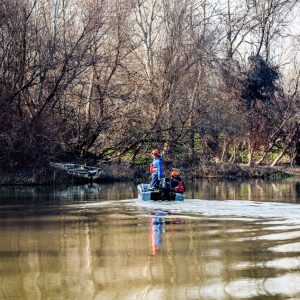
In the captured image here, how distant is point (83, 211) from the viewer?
23922 mm

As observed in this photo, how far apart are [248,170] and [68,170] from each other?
495 inches

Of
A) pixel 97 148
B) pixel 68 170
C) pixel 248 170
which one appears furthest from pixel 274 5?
pixel 68 170

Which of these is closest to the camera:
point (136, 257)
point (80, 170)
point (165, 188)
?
point (136, 257)

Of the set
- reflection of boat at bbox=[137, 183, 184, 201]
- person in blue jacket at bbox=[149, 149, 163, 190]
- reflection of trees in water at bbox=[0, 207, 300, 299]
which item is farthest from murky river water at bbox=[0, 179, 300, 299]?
person in blue jacket at bbox=[149, 149, 163, 190]

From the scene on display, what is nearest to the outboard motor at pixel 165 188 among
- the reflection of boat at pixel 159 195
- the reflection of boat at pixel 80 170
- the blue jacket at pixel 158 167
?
the reflection of boat at pixel 159 195

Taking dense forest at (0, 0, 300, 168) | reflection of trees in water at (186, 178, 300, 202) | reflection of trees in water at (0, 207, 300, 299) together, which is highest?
dense forest at (0, 0, 300, 168)

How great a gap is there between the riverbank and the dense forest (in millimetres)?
749

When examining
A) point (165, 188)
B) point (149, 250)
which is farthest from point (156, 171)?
point (149, 250)

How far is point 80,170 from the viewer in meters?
41.7

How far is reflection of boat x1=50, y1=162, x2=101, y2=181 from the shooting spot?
4091cm

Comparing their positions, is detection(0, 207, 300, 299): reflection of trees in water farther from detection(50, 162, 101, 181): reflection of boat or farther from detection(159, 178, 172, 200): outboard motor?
detection(50, 162, 101, 181): reflection of boat

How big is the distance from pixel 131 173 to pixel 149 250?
28.7 meters

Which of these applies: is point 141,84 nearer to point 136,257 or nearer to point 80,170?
point 80,170

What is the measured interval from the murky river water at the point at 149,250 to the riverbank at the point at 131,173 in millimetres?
12327
